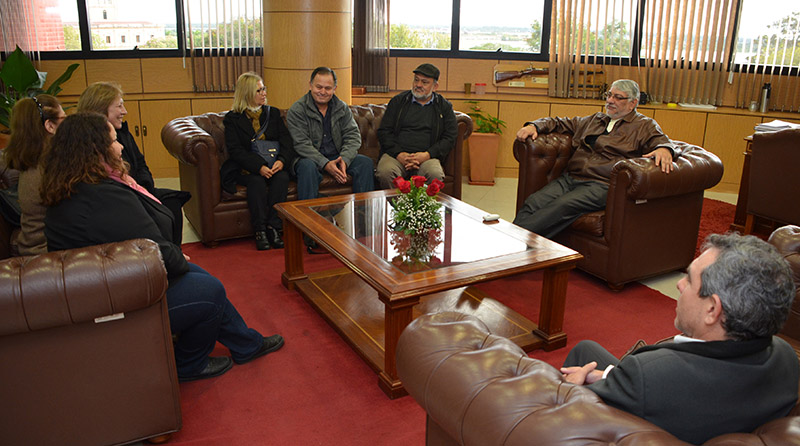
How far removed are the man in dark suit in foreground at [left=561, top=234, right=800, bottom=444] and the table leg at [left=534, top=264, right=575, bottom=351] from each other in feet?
5.36

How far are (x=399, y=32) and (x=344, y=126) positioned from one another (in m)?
2.70

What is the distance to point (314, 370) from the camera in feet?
9.86

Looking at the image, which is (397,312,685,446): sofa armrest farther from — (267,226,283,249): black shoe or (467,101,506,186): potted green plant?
A: (467,101,506,186): potted green plant

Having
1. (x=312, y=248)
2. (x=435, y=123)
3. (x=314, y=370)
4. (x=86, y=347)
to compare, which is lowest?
(x=314, y=370)

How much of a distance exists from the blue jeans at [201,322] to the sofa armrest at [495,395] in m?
1.19

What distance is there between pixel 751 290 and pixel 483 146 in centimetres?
515

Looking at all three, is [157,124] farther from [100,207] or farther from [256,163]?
[100,207]

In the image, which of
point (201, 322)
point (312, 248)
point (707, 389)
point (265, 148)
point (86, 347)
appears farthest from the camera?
point (265, 148)

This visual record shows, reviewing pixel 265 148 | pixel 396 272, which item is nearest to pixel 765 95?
pixel 265 148

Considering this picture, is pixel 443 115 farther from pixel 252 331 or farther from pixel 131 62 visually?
pixel 131 62

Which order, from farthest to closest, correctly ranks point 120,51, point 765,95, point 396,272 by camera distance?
point 120,51
point 765,95
point 396,272

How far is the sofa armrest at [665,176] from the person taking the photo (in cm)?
369

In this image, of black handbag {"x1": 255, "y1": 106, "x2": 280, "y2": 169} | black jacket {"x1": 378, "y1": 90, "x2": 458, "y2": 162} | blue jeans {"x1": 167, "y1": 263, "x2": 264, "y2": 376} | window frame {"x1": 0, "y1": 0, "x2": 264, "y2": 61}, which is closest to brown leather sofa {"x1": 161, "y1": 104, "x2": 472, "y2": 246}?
black handbag {"x1": 255, "y1": 106, "x2": 280, "y2": 169}

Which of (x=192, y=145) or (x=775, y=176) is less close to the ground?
(x=192, y=145)
